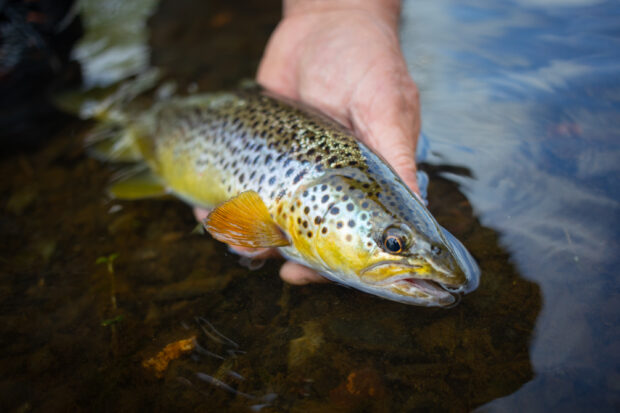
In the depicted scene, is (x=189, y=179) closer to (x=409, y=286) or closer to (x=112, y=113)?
(x=409, y=286)

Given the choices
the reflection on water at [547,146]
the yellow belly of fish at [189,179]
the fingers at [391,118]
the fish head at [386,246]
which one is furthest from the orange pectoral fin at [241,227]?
the reflection on water at [547,146]

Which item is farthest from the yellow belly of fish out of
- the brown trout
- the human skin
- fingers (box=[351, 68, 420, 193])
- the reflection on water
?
the reflection on water

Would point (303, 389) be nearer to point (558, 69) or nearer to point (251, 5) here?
point (558, 69)

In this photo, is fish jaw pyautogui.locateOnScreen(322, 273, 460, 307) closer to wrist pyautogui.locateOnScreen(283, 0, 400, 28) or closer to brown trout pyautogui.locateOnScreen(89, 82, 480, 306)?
brown trout pyautogui.locateOnScreen(89, 82, 480, 306)

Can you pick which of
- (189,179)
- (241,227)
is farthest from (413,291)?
(189,179)

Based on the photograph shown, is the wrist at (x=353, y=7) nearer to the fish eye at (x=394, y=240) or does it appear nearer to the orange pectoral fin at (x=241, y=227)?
the orange pectoral fin at (x=241, y=227)

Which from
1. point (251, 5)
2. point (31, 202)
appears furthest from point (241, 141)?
point (251, 5)
